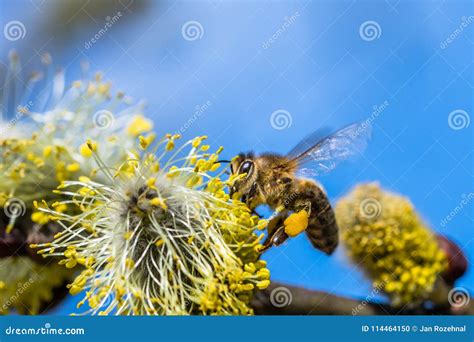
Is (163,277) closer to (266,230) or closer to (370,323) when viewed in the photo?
(266,230)

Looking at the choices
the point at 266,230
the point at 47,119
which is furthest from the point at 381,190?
the point at 47,119

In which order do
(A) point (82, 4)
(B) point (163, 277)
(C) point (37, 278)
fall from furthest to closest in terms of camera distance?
(A) point (82, 4), (C) point (37, 278), (B) point (163, 277)
